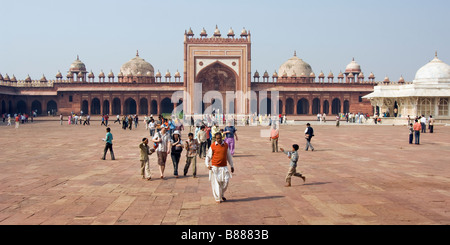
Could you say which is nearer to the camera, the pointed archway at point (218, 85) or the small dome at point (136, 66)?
the pointed archway at point (218, 85)

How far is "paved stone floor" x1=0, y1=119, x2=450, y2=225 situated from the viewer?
4.93 meters

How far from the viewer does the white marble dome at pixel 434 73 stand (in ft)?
103

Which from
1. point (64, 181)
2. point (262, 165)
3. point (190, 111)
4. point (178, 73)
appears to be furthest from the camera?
point (178, 73)

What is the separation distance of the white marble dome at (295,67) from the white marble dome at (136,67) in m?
18.3

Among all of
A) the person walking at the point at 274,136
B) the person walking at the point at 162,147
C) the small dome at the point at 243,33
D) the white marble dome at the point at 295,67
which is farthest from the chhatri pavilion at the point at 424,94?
the person walking at the point at 162,147

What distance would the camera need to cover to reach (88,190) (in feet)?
21.4

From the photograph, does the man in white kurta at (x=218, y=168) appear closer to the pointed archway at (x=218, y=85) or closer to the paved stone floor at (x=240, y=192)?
the paved stone floor at (x=240, y=192)

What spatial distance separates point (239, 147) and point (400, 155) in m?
5.02

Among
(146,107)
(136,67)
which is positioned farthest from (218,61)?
(136,67)

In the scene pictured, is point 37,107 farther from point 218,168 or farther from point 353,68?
point 218,168

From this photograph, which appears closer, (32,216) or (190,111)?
(32,216)

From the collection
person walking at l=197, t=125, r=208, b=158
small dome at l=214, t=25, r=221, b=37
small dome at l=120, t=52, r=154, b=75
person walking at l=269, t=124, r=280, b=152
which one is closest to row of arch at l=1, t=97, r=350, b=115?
small dome at l=120, t=52, r=154, b=75
